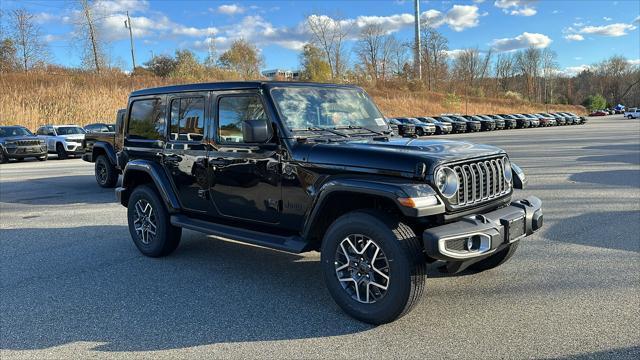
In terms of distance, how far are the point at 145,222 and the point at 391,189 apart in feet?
11.8

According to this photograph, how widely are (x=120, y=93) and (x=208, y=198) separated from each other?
1454 inches

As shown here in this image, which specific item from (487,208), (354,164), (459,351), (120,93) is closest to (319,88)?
(354,164)

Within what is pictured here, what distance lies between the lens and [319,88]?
4.94m

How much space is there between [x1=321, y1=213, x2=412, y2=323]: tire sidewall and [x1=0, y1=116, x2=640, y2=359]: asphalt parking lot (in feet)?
0.46

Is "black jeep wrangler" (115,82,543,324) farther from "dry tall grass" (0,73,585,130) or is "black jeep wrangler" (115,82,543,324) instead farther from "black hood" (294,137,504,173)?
"dry tall grass" (0,73,585,130)

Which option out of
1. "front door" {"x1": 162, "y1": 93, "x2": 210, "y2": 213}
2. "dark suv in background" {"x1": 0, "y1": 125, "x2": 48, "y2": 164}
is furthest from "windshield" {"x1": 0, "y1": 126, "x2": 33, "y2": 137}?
"front door" {"x1": 162, "y1": 93, "x2": 210, "y2": 213}

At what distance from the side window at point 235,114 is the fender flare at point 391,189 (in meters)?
1.10

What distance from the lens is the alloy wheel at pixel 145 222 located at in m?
5.79

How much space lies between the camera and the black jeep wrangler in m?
3.59

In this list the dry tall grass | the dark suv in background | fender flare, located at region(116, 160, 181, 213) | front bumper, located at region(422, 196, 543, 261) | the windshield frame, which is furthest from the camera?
the dry tall grass

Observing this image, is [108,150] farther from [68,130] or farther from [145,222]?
[68,130]

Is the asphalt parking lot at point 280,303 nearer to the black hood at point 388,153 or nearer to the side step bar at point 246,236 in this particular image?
the side step bar at point 246,236

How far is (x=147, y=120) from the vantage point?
5.95 m

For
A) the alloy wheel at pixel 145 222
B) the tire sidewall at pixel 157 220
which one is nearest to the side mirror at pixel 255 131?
the tire sidewall at pixel 157 220
